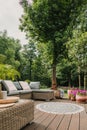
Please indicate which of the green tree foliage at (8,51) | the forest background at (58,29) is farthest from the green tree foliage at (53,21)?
the green tree foliage at (8,51)

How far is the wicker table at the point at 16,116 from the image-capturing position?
2.18 metres

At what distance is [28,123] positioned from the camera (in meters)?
2.99

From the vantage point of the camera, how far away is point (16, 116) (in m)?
2.46

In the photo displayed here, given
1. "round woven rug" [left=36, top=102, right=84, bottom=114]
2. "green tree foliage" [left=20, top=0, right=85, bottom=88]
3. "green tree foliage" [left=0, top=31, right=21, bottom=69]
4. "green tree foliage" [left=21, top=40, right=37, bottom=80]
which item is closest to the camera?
"round woven rug" [left=36, top=102, right=84, bottom=114]

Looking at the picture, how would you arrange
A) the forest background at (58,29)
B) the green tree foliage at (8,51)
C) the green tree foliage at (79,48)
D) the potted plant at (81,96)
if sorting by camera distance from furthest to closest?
1. the green tree foliage at (8,51)
2. the forest background at (58,29)
3. the green tree foliage at (79,48)
4. the potted plant at (81,96)

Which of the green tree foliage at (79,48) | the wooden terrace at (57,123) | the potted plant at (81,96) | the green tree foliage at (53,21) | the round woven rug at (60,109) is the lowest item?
the round woven rug at (60,109)

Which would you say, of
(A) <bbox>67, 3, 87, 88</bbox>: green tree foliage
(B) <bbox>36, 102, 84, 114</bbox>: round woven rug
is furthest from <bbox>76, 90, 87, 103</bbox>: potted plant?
(A) <bbox>67, 3, 87, 88</bbox>: green tree foliage

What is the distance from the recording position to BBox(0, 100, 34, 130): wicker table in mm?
2184

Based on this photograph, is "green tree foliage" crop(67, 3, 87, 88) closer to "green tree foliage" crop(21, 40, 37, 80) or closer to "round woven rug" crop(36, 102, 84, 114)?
"round woven rug" crop(36, 102, 84, 114)

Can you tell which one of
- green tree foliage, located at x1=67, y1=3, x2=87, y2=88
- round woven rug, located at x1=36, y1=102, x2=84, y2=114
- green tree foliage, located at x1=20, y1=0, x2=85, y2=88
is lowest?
round woven rug, located at x1=36, y1=102, x2=84, y2=114

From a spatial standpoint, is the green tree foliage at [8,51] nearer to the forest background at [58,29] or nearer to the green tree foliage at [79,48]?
the forest background at [58,29]

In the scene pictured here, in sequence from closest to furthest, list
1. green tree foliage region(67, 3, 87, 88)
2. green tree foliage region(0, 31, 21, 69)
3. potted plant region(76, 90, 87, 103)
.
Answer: potted plant region(76, 90, 87, 103) < green tree foliage region(67, 3, 87, 88) < green tree foliage region(0, 31, 21, 69)

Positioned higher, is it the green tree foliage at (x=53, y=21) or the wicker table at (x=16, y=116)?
the green tree foliage at (x=53, y=21)

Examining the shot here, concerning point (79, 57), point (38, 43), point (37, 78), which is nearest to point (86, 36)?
point (79, 57)
